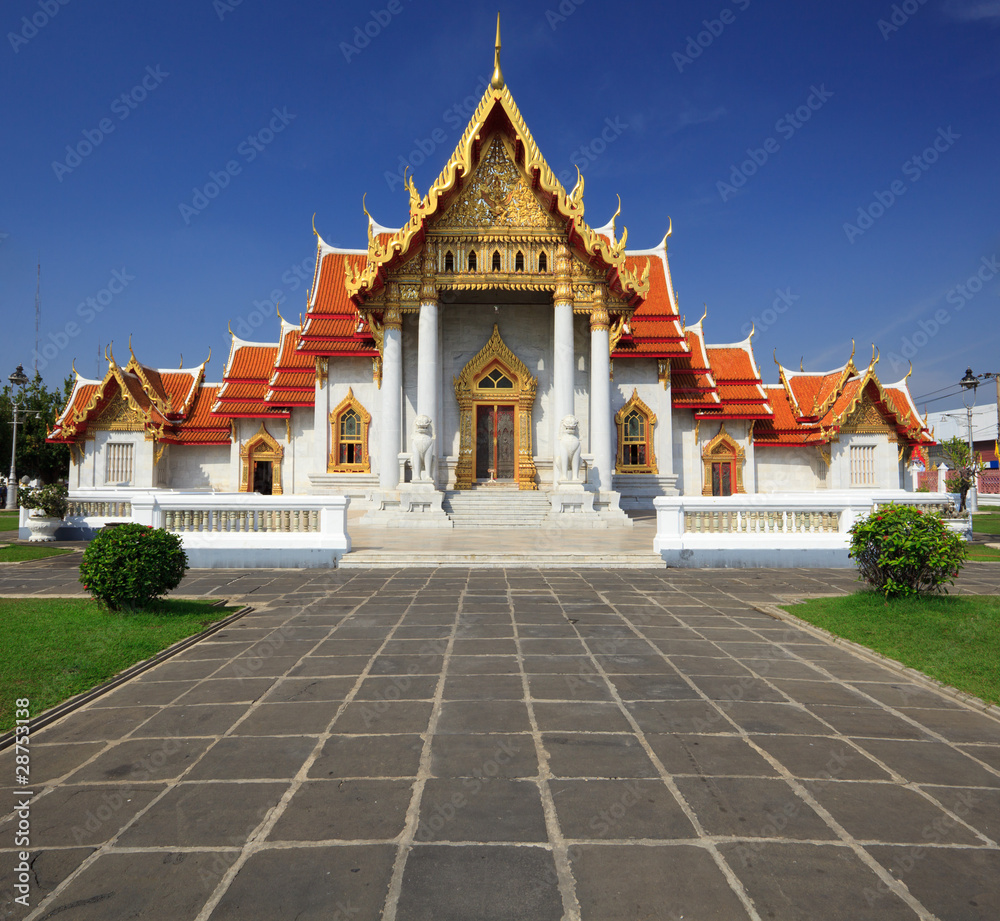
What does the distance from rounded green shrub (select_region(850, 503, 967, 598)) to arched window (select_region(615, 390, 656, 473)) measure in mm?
14734

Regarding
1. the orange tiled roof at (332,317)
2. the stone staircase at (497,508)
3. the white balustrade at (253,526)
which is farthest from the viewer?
the orange tiled roof at (332,317)

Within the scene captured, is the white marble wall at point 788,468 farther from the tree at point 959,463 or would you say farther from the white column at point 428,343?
the white column at point 428,343

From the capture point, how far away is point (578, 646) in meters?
5.30

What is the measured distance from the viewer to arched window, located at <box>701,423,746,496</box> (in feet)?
75.4

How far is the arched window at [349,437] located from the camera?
2144 centimetres

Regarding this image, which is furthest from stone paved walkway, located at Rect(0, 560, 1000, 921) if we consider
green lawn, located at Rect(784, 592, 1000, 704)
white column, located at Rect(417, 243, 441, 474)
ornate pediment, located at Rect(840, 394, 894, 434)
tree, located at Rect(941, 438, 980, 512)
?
ornate pediment, located at Rect(840, 394, 894, 434)

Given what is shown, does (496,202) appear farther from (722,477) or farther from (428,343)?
(722,477)

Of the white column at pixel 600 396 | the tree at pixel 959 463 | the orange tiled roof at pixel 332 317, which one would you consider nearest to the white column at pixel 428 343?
the orange tiled roof at pixel 332 317

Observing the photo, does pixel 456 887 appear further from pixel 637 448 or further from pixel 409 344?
pixel 637 448

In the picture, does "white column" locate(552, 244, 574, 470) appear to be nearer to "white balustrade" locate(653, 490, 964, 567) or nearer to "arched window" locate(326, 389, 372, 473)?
"white balustrade" locate(653, 490, 964, 567)

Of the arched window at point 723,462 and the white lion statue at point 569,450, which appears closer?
the white lion statue at point 569,450

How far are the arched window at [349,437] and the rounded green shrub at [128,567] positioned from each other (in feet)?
49.3

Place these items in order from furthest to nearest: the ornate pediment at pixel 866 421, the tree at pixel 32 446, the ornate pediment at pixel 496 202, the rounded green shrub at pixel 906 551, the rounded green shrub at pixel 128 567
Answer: the tree at pixel 32 446
the ornate pediment at pixel 866 421
the ornate pediment at pixel 496 202
the rounded green shrub at pixel 906 551
the rounded green shrub at pixel 128 567

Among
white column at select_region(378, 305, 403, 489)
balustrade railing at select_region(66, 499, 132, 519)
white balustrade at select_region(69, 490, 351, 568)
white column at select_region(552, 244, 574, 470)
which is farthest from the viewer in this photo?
white column at select_region(378, 305, 403, 489)
